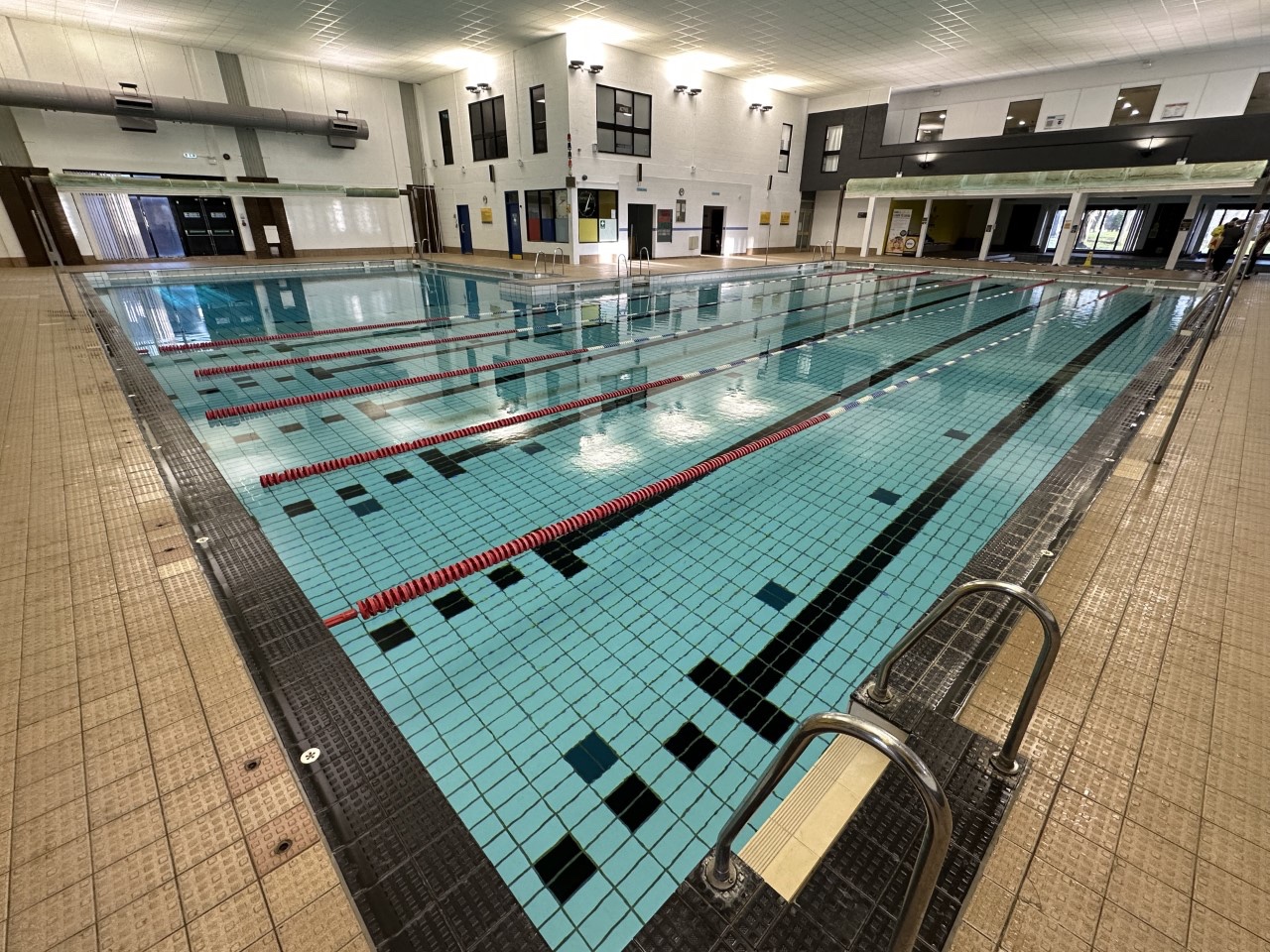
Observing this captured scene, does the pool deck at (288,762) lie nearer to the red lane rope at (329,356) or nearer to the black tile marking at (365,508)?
the black tile marking at (365,508)

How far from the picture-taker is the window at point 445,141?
16719 mm

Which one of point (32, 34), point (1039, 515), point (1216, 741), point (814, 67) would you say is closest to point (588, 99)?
point (814, 67)

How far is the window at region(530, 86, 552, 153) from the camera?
13.7m

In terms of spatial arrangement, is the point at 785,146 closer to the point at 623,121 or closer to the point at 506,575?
the point at 623,121

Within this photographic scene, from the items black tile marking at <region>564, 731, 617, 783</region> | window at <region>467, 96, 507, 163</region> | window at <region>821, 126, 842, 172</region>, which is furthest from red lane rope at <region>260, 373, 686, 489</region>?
window at <region>821, 126, 842, 172</region>

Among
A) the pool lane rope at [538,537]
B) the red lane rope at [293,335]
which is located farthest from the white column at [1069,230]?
the red lane rope at [293,335]

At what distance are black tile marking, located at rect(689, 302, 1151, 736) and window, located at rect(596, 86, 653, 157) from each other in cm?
1313

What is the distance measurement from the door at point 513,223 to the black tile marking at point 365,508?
47.7 ft

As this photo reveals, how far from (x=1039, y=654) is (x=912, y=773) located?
857 mm

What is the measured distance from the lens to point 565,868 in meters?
1.50

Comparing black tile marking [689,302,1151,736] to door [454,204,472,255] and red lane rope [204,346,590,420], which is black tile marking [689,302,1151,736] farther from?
door [454,204,472,255]

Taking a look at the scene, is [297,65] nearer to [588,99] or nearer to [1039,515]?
[588,99]

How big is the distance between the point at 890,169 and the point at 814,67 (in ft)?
15.0

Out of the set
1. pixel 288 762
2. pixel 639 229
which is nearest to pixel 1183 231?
pixel 639 229
